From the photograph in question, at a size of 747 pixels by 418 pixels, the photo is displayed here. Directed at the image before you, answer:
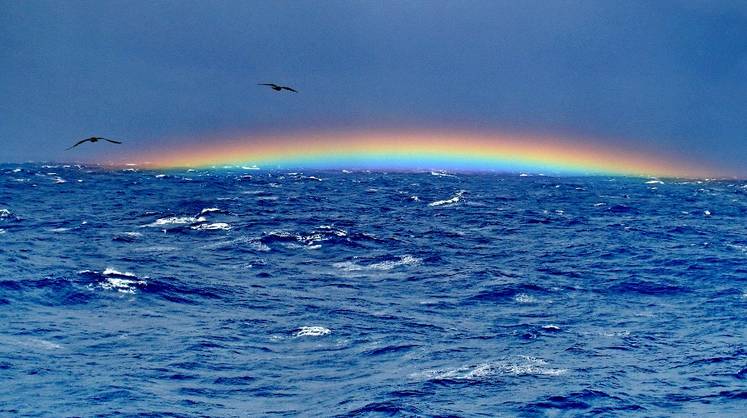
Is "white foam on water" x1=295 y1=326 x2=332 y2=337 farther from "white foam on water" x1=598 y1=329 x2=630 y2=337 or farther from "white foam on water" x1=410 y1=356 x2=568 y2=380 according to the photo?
"white foam on water" x1=598 y1=329 x2=630 y2=337

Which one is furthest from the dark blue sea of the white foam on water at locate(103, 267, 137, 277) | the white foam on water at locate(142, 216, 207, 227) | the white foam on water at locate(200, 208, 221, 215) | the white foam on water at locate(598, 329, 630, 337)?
the white foam on water at locate(200, 208, 221, 215)

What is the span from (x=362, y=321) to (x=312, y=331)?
231 cm

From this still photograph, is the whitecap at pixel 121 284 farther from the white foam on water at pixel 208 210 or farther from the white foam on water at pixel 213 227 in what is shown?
the white foam on water at pixel 208 210

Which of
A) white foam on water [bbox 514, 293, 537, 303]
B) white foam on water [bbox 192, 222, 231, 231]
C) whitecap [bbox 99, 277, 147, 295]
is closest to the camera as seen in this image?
whitecap [bbox 99, 277, 147, 295]

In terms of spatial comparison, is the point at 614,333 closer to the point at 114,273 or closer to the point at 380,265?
the point at 380,265

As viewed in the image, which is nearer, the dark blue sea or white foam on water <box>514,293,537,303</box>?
the dark blue sea

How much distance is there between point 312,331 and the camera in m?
21.1

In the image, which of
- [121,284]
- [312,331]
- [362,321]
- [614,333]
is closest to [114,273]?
[121,284]

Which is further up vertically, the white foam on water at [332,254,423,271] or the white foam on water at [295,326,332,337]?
the white foam on water at [332,254,423,271]

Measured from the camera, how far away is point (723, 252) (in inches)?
1513

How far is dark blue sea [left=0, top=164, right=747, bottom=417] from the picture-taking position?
15.0m

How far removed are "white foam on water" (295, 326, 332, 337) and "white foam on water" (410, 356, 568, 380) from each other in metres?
4.98

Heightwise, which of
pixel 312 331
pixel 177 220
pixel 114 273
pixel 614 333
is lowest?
pixel 312 331

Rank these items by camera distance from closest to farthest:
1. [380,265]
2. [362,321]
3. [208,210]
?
[362,321] → [380,265] → [208,210]
